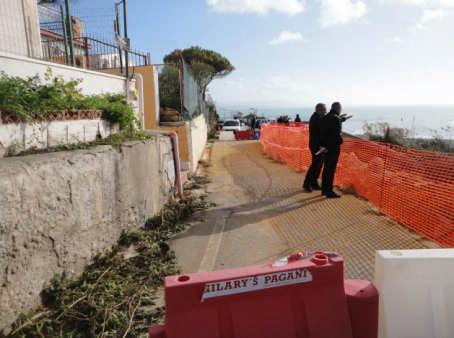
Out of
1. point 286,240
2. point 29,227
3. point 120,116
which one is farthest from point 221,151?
point 29,227

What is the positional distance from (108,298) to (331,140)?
5.14 metres

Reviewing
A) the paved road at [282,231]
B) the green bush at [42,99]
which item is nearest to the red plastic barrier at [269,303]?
the paved road at [282,231]

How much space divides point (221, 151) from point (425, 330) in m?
Answer: 14.5

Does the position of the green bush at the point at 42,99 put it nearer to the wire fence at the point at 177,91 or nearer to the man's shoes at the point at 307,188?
the man's shoes at the point at 307,188

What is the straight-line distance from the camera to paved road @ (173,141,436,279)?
14.5 ft

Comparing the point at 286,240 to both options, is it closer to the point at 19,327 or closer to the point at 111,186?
the point at 111,186

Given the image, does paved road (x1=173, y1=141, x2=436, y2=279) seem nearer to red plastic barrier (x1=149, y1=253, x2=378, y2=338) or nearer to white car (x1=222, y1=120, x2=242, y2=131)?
red plastic barrier (x1=149, y1=253, x2=378, y2=338)

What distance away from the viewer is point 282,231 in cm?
535

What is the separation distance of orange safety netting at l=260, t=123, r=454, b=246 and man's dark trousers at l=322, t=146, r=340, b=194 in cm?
76

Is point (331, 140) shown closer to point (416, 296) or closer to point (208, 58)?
point (416, 296)

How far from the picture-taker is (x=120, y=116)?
589cm

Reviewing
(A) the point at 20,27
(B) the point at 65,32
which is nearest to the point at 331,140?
(B) the point at 65,32

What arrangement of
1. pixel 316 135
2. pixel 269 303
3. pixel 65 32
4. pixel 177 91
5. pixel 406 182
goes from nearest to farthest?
pixel 269 303 → pixel 406 182 → pixel 65 32 → pixel 316 135 → pixel 177 91

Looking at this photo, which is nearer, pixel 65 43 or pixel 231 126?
pixel 65 43
